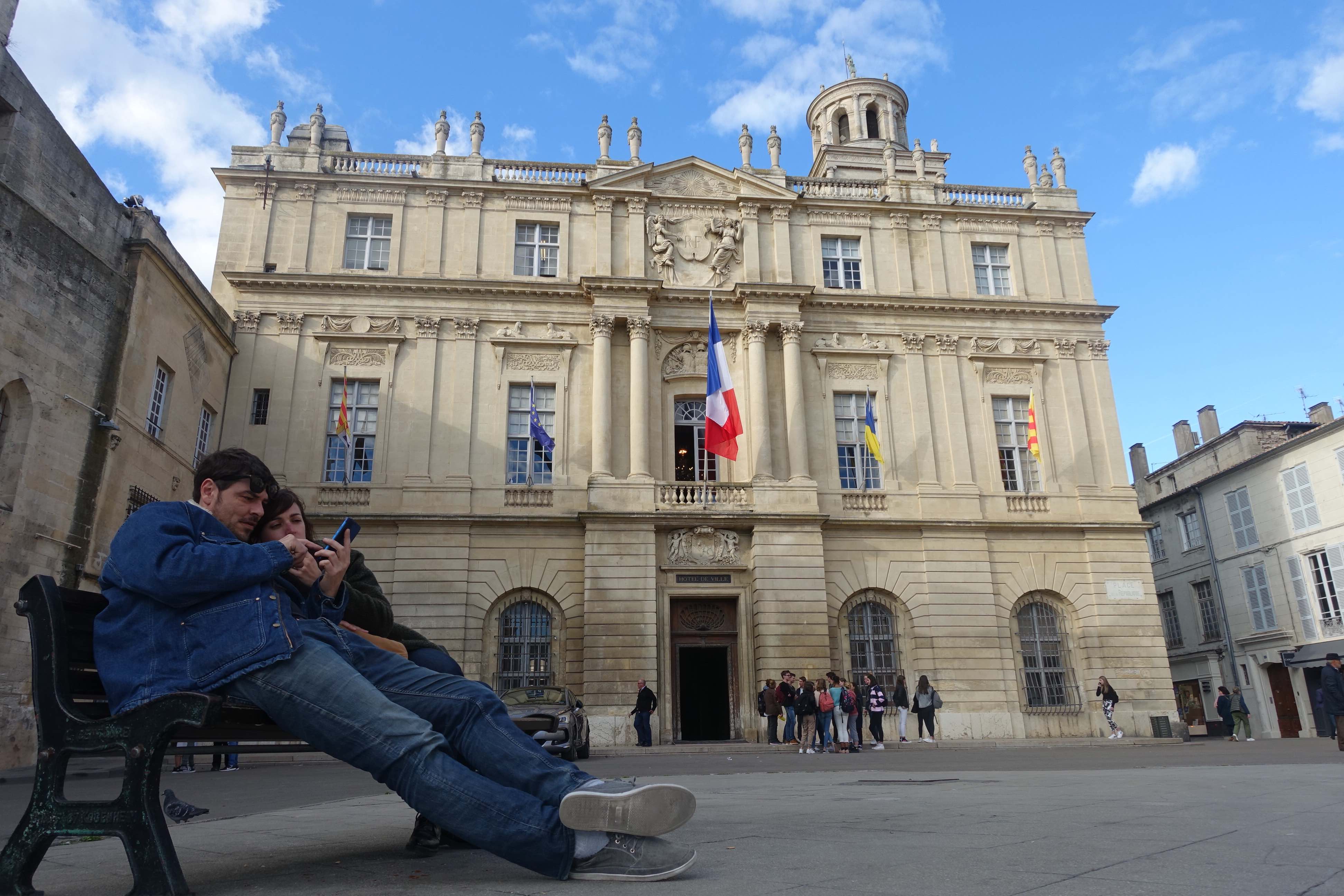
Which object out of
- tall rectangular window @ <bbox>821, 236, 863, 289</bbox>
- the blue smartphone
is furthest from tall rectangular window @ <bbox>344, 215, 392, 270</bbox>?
the blue smartphone

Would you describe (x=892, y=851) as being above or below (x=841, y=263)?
below

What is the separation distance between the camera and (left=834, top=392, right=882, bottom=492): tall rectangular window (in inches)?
923

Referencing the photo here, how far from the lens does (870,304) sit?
964 inches

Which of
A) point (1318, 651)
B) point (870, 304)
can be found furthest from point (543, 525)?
point (1318, 651)

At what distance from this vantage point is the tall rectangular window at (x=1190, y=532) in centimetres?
3247

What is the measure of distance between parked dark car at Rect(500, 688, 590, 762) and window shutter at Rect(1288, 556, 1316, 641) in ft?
74.8

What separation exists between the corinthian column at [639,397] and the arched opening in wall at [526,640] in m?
3.91

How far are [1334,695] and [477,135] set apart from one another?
76.6ft

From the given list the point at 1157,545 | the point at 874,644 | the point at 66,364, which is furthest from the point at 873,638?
the point at 1157,545

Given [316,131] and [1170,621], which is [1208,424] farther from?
[316,131]

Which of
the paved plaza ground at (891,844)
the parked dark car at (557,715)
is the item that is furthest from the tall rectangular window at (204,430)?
the paved plaza ground at (891,844)

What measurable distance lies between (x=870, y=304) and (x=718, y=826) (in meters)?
21.4

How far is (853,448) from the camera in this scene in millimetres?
23703

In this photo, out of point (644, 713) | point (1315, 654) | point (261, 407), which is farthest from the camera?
point (1315, 654)
